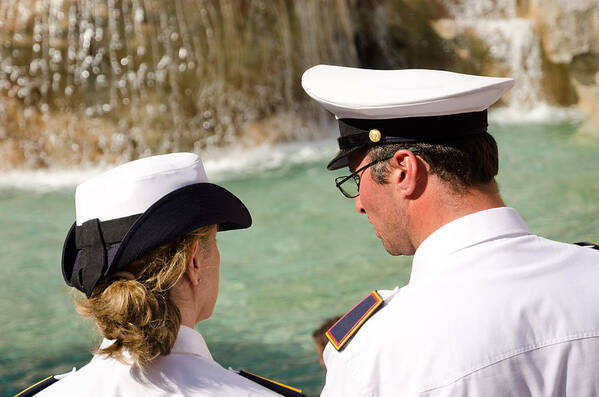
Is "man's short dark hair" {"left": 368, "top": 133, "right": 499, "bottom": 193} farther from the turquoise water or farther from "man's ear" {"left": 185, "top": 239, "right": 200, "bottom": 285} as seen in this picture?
the turquoise water

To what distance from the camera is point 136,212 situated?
161cm

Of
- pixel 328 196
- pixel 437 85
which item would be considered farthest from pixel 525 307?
pixel 328 196

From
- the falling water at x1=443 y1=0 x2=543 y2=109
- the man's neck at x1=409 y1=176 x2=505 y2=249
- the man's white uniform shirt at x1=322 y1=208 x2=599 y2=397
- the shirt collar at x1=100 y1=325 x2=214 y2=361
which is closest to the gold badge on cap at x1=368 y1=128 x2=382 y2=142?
the man's neck at x1=409 y1=176 x2=505 y2=249

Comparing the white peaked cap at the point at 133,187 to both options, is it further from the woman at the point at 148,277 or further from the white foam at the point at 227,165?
the white foam at the point at 227,165

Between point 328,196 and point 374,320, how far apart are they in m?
5.92

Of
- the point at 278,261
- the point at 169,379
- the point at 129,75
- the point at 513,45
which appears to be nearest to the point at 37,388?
the point at 169,379

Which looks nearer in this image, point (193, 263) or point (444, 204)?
point (444, 204)

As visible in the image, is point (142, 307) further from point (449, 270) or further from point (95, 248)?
point (449, 270)

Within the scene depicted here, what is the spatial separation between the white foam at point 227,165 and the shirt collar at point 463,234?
6.86 metres

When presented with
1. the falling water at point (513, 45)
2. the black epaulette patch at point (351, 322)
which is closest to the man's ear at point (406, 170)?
the black epaulette patch at point (351, 322)

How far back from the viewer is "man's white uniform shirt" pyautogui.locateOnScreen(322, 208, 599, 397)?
129cm

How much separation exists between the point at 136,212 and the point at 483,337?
754mm

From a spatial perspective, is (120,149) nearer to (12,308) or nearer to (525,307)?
(12,308)

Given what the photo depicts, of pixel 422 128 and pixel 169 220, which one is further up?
pixel 422 128
